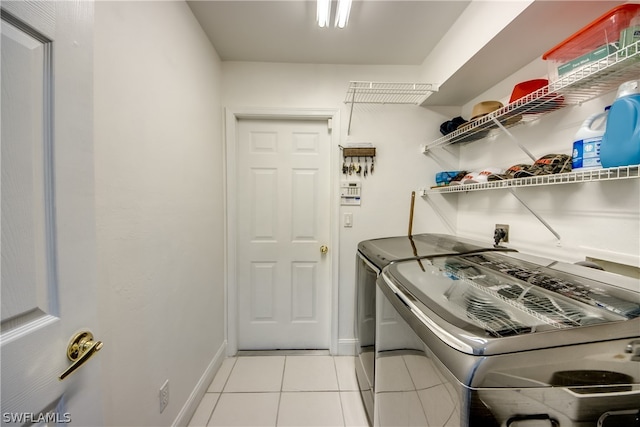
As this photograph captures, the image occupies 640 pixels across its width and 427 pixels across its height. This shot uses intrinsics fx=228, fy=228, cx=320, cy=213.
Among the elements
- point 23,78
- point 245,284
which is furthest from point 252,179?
point 23,78

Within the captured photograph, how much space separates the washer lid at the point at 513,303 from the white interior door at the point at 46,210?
89cm

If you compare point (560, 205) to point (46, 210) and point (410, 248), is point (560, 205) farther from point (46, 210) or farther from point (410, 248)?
point (46, 210)

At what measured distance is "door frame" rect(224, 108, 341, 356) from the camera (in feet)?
6.29

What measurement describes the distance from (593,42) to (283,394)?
7.82ft

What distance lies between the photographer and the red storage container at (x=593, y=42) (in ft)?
2.45

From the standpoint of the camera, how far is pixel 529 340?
0.50 metres

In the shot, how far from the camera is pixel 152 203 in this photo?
107cm

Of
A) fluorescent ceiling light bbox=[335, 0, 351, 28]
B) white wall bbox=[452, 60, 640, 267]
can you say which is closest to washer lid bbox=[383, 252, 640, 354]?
white wall bbox=[452, 60, 640, 267]

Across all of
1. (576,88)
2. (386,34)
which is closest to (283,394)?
(576,88)

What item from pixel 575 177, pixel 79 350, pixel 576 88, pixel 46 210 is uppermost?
pixel 576 88

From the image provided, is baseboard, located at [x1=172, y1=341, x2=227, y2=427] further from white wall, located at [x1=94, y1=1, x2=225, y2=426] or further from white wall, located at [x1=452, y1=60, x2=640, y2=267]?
white wall, located at [x1=452, y1=60, x2=640, y2=267]

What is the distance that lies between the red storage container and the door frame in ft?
4.23

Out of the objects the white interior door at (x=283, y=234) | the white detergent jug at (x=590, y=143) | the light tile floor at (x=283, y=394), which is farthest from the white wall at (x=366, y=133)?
the white detergent jug at (x=590, y=143)

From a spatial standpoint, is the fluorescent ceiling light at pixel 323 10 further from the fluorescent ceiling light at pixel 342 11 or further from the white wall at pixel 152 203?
the white wall at pixel 152 203
